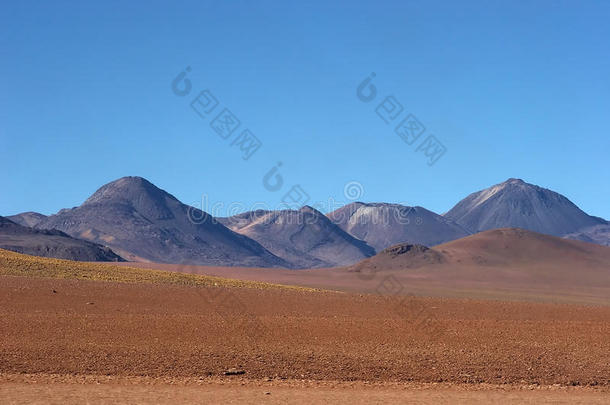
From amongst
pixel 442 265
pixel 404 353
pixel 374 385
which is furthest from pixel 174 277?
pixel 442 265

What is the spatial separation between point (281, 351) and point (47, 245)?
146860 millimetres

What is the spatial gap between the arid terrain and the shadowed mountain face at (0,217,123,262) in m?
120

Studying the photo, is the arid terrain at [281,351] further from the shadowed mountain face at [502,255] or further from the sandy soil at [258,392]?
the shadowed mountain face at [502,255]

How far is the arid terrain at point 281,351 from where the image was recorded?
64.1ft

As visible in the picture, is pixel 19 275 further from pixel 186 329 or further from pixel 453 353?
pixel 453 353

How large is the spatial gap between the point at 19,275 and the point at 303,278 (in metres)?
65.2

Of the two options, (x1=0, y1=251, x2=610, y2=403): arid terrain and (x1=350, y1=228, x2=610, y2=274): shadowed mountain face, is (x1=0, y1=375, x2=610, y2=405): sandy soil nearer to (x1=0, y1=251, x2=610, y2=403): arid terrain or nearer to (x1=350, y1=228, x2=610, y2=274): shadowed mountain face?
(x1=0, y1=251, x2=610, y2=403): arid terrain

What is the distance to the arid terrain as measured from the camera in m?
19.5

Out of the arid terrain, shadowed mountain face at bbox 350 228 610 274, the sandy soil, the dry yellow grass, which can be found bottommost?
the sandy soil

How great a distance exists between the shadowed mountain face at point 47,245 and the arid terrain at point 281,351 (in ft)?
392

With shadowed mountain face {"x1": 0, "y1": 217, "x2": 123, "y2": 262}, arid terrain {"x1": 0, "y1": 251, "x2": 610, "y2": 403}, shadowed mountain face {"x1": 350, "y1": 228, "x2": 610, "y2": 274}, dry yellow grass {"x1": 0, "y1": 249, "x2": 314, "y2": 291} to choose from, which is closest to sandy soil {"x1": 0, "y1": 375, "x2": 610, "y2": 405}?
arid terrain {"x1": 0, "y1": 251, "x2": 610, "y2": 403}

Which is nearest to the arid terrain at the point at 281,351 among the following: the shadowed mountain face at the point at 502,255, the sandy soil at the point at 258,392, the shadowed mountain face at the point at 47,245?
the sandy soil at the point at 258,392

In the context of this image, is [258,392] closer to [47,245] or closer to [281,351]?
[281,351]

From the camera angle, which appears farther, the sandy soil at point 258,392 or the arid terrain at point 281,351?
the arid terrain at point 281,351
